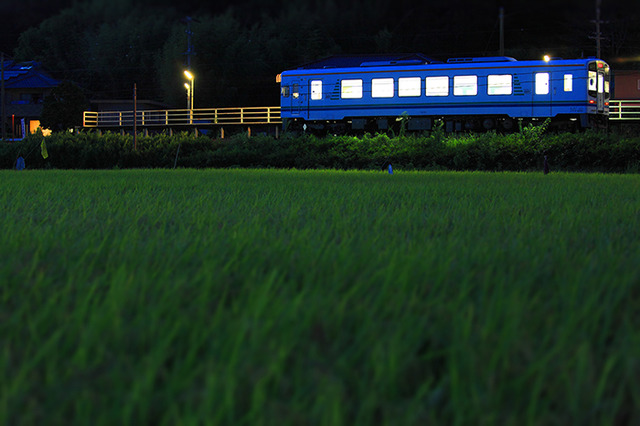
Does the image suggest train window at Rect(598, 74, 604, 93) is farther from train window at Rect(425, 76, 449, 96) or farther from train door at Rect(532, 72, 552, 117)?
train window at Rect(425, 76, 449, 96)

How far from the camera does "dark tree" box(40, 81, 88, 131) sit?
4362 centimetres

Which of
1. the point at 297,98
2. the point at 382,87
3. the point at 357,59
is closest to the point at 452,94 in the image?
the point at 382,87

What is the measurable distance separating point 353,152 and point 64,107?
3231 centimetres

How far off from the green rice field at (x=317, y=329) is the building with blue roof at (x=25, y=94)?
51803 millimetres

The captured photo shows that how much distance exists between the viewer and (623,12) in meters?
46.3

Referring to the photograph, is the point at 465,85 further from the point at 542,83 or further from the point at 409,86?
the point at 542,83

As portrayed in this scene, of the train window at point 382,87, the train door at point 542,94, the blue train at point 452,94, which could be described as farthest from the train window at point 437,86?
the train door at point 542,94

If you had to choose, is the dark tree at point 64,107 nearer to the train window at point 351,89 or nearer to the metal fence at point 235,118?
the metal fence at point 235,118

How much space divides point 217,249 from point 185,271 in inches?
20.9

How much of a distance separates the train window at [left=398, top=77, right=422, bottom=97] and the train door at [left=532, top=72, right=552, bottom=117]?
384cm

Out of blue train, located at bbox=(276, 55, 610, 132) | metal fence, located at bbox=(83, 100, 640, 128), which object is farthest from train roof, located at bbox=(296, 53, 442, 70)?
blue train, located at bbox=(276, 55, 610, 132)

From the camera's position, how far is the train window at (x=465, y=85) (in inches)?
855

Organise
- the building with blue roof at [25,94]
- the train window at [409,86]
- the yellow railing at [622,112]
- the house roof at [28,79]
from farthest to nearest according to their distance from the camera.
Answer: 1. the building with blue roof at [25,94]
2. the house roof at [28,79]
3. the yellow railing at [622,112]
4. the train window at [409,86]

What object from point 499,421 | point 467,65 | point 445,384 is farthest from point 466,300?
point 467,65
